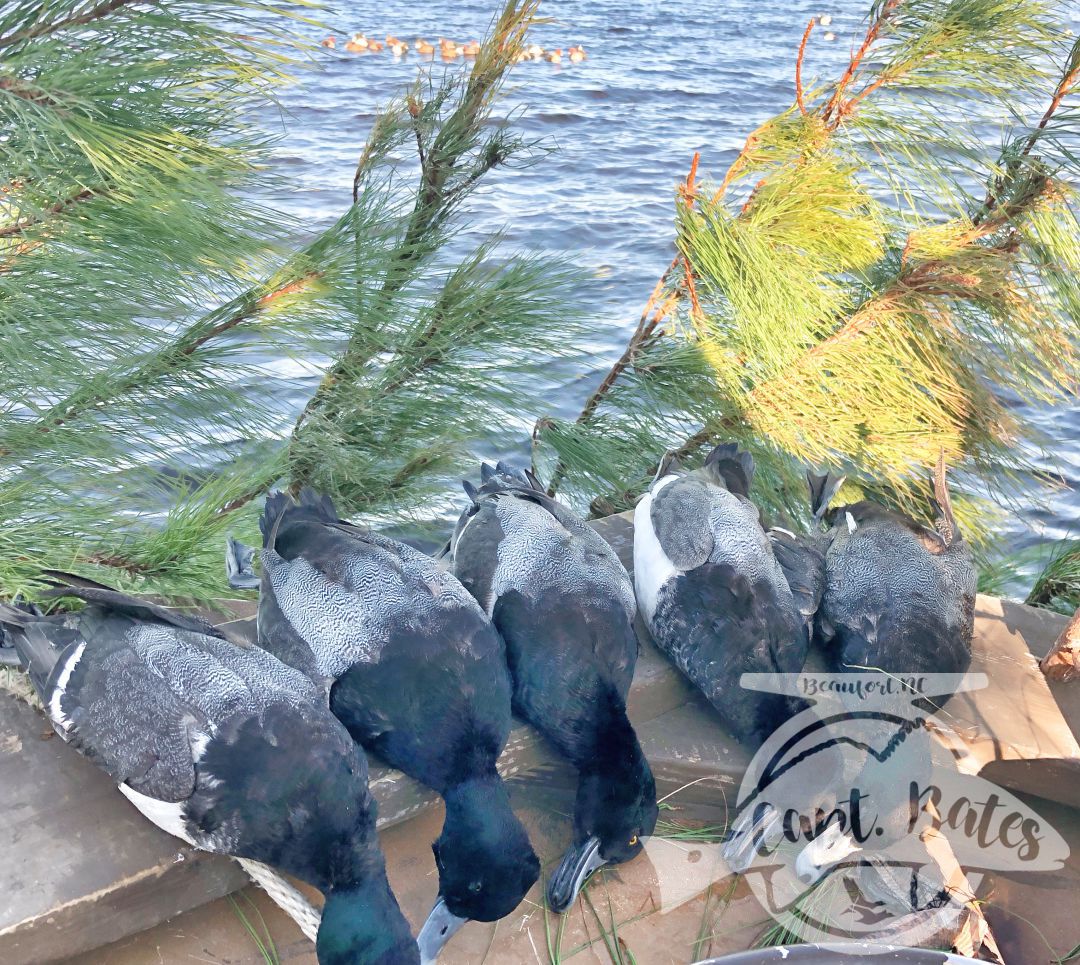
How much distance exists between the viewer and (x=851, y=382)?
2006 mm

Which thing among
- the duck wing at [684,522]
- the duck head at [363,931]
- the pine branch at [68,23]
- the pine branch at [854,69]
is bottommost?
the duck head at [363,931]

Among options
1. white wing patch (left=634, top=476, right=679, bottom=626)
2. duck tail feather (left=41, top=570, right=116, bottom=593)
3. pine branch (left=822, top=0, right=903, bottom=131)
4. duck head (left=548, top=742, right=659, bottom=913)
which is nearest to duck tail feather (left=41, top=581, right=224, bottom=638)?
duck tail feather (left=41, top=570, right=116, bottom=593)

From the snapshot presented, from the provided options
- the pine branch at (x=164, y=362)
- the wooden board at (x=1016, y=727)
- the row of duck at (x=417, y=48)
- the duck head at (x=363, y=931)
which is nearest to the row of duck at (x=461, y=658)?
the duck head at (x=363, y=931)

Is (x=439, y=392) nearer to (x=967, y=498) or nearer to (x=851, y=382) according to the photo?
(x=851, y=382)

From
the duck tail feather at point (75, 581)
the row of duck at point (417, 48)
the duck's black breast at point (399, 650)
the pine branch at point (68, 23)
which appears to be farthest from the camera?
the row of duck at point (417, 48)

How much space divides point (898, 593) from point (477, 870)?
84 centimetres

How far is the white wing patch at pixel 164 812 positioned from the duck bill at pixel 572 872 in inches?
19.7

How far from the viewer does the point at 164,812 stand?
1.44m

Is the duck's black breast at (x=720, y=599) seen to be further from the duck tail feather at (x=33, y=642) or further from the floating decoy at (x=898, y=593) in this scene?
the duck tail feather at (x=33, y=642)

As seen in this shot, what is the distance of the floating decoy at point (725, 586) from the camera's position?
5.82ft

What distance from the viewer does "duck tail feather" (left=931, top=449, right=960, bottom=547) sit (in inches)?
79.5

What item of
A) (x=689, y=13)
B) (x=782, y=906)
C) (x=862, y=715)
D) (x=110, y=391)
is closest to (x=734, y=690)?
(x=862, y=715)

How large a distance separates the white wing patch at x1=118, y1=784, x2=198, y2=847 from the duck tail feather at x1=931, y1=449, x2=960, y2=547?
1.33 meters

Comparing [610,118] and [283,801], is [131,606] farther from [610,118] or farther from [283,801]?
[610,118]
